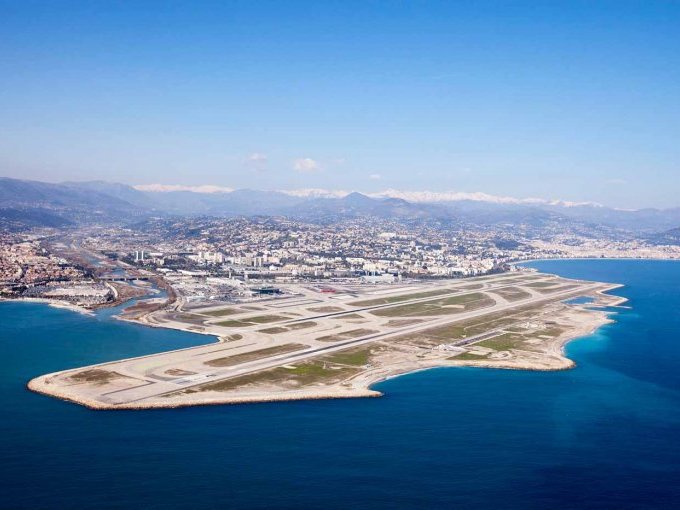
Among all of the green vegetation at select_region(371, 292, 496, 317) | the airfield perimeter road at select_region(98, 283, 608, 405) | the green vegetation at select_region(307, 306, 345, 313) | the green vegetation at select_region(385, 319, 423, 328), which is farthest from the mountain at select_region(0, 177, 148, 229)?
the airfield perimeter road at select_region(98, 283, 608, 405)

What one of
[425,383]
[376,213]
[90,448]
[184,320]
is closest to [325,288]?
[184,320]

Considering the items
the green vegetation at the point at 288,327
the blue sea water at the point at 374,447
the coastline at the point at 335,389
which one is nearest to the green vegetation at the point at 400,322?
the green vegetation at the point at 288,327

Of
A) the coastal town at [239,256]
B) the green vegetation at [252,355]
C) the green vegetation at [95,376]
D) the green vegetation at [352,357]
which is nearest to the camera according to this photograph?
the green vegetation at [95,376]

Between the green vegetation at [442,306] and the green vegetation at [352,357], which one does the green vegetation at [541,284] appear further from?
the green vegetation at [352,357]

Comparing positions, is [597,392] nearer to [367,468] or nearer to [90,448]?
[367,468]

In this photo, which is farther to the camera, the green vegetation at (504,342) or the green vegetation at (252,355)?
the green vegetation at (504,342)

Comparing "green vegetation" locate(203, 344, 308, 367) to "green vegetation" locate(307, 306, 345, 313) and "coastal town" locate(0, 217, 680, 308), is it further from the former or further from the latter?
"coastal town" locate(0, 217, 680, 308)

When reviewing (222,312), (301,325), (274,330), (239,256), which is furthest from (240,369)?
(239,256)

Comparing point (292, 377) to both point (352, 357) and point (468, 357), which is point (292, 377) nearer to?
point (352, 357)
